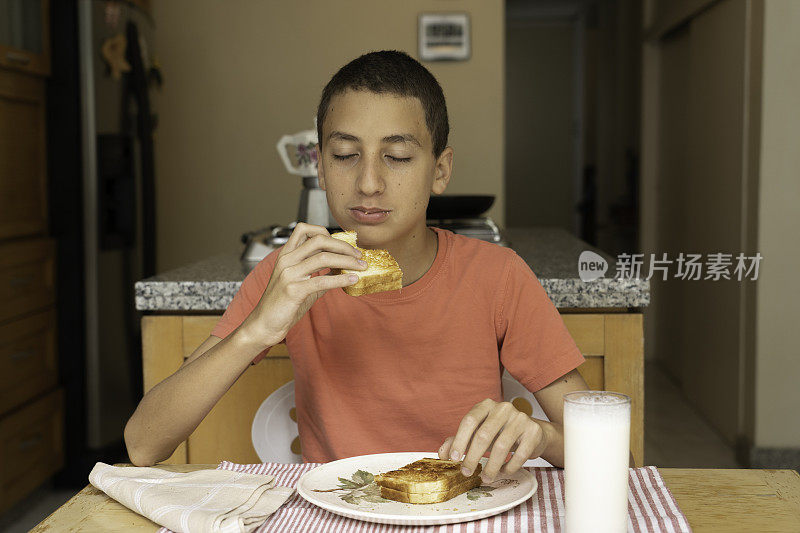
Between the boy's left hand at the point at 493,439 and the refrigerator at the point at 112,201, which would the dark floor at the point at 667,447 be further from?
the boy's left hand at the point at 493,439

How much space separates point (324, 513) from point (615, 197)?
6072 mm

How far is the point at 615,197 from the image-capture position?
659 cm

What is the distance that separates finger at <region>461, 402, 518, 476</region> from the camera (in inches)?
33.4

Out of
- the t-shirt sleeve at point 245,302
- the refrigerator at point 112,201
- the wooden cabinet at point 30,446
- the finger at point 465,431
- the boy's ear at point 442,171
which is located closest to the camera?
the finger at point 465,431

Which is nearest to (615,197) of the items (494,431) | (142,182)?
(142,182)

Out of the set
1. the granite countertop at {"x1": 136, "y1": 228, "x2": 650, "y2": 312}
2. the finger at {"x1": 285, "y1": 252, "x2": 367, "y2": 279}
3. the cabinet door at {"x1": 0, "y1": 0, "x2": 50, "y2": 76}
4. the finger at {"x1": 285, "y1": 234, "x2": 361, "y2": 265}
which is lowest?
the granite countertop at {"x1": 136, "y1": 228, "x2": 650, "y2": 312}

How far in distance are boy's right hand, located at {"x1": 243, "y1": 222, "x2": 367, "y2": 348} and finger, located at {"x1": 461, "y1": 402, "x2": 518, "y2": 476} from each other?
0.22 metres

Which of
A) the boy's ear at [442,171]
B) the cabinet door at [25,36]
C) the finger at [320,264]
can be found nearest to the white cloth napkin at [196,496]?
the finger at [320,264]

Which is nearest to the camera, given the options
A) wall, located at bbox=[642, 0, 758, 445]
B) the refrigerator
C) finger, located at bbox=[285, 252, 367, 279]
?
finger, located at bbox=[285, 252, 367, 279]

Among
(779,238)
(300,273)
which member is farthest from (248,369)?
(779,238)

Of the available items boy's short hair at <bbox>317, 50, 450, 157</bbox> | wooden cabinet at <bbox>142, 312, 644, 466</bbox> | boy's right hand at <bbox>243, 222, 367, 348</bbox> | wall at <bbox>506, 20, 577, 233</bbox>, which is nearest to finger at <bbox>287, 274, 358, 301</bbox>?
boy's right hand at <bbox>243, 222, 367, 348</bbox>

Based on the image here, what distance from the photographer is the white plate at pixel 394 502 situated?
791 millimetres

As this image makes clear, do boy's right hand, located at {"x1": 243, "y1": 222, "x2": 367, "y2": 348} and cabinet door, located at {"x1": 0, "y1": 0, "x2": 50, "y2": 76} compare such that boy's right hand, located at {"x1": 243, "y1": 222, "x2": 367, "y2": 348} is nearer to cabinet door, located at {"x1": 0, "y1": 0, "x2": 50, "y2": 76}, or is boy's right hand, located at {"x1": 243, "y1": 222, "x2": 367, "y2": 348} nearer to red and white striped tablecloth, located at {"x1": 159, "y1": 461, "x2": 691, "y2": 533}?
red and white striped tablecloth, located at {"x1": 159, "y1": 461, "x2": 691, "y2": 533}

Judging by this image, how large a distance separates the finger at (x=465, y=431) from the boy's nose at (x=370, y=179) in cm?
38
